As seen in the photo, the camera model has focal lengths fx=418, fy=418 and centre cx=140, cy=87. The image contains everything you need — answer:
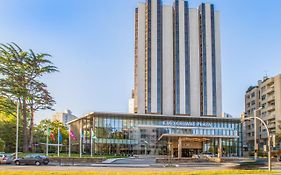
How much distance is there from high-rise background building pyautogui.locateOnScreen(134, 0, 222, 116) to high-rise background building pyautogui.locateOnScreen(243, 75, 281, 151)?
12.9 meters

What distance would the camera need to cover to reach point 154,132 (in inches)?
4550

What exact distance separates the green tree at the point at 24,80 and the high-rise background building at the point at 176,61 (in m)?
51.7

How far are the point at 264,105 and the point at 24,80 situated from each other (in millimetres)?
74839

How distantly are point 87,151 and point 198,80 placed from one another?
4085cm

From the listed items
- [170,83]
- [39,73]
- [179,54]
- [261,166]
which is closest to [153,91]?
[170,83]

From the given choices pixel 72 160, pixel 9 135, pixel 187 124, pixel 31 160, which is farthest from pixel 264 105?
pixel 31 160

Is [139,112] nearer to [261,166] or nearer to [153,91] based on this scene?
[153,91]

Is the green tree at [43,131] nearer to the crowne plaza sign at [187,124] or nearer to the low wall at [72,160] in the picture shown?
the crowne plaza sign at [187,124]

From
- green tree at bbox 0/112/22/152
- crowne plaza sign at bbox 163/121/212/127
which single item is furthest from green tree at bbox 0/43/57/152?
crowne plaza sign at bbox 163/121/212/127

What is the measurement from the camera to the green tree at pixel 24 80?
244 feet

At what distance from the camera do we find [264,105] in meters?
123

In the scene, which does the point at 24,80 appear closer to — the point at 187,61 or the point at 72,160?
the point at 72,160

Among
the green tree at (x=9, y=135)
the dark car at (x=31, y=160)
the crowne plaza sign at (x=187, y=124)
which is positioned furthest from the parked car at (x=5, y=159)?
the crowne plaza sign at (x=187, y=124)

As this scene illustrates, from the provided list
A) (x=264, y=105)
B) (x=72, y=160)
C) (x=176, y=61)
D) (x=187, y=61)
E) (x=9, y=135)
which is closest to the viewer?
(x=72, y=160)
